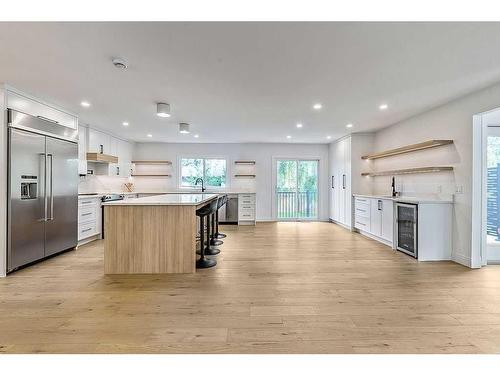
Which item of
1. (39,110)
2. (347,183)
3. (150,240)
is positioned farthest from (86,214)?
(347,183)

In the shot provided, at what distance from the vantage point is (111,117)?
496 centimetres

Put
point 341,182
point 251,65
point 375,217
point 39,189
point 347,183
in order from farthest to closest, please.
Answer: point 341,182 → point 347,183 → point 375,217 → point 39,189 → point 251,65

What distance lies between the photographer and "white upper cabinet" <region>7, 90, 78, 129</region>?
3.42 m

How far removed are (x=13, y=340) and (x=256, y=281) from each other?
210 centimetres

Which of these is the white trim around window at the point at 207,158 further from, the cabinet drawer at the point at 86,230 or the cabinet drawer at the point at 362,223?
the cabinet drawer at the point at 362,223

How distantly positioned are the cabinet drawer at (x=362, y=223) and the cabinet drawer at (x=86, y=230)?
5634mm

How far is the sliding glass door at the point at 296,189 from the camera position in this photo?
8.30m

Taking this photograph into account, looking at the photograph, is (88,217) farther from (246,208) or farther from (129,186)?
(246,208)

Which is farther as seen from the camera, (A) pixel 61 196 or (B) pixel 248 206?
(B) pixel 248 206

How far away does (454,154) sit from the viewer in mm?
3959

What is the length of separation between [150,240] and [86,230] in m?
2.51

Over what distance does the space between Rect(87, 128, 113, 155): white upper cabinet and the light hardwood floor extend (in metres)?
2.76

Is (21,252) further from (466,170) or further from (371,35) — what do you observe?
(466,170)
